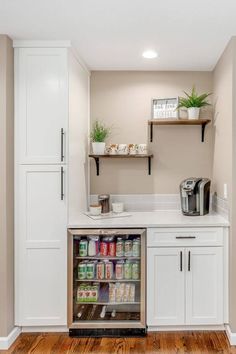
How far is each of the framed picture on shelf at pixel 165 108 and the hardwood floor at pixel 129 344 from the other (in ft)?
6.66

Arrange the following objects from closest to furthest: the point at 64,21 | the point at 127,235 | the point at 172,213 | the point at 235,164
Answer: the point at 64,21 → the point at 235,164 → the point at 127,235 → the point at 172,213

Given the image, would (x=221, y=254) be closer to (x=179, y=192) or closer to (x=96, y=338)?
(x=179, y=192)

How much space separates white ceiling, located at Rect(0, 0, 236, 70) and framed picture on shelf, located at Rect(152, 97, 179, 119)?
42 centimetres

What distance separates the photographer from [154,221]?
2.74 metres

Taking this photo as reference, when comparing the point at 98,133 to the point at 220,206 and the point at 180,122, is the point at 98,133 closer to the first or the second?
the point at 180,122

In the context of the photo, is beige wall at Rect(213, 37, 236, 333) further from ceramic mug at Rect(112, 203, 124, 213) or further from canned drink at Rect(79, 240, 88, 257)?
canned drink at Rect(79, 240, 88, 257)

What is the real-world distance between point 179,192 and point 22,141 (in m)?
1.67

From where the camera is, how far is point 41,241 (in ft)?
8.68

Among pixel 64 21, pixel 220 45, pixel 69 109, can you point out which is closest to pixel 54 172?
pixel 69 109

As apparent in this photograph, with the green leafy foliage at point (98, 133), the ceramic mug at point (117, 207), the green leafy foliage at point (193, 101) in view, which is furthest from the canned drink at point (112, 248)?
the green leafy foliage at point (193, 101)

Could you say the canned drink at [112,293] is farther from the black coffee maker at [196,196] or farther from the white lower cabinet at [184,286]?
the black coffee maker at [196,196]

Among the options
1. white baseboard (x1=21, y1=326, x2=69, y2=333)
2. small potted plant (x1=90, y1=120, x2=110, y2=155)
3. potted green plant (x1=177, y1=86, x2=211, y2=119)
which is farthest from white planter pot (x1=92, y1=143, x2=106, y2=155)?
white baseboard (x1=21, y1=326, x2=69, y2=333)

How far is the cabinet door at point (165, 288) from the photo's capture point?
2662mm

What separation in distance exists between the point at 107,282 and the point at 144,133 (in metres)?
1.55
